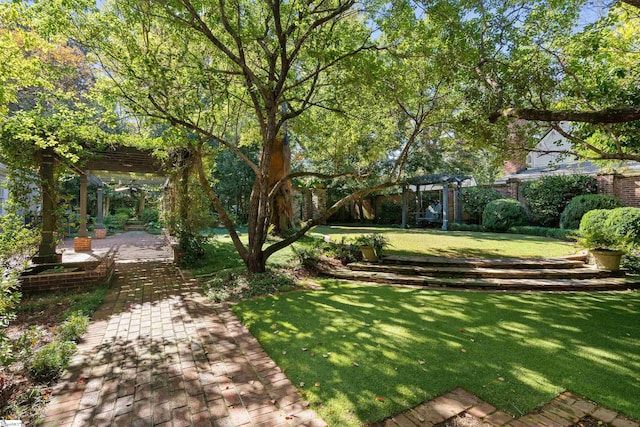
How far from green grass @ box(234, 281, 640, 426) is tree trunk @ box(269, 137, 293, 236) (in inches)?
258

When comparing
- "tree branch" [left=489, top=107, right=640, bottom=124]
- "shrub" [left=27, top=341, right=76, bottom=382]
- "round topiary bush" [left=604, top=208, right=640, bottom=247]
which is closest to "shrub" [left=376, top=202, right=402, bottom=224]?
"round topiary bush" [left=604, top=208, right=640, bottom=247]

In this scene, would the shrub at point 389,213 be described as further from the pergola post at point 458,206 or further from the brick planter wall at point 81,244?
the brick planter wall at point 81,244

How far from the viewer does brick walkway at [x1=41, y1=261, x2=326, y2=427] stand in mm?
2365

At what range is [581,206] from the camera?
10.9 meters

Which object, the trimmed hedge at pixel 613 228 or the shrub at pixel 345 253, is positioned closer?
the trimmed hedge at pixel 613 228

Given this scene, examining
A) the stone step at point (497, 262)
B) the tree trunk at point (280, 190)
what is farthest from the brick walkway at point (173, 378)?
the tree trunk at point (280, 190)

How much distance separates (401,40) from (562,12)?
9.60ft

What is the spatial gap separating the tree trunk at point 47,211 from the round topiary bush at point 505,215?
15.4 metres

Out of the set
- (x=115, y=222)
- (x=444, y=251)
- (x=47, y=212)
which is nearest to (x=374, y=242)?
(x=444, y=251)

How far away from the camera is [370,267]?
742cm

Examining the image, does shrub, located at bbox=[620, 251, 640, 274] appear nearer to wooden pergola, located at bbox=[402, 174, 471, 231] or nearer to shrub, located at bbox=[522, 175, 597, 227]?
shrub, located at bbox=[522, 175, 597, 227]

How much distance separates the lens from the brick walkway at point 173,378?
2365mm

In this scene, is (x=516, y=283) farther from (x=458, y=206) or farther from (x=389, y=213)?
(x=389, y=213)

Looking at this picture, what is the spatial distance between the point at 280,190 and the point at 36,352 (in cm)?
922
